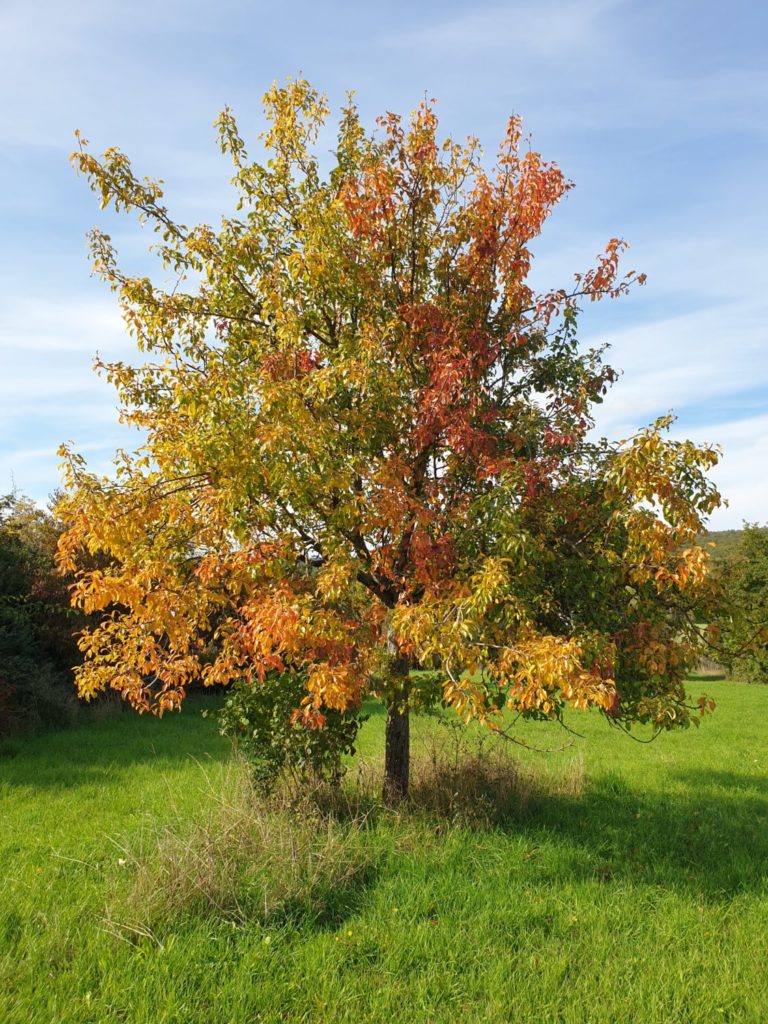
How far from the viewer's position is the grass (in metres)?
4.83

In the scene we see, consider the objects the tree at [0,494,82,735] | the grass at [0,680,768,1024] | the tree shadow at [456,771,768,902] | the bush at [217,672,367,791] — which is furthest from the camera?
the tree at [0,494,82,735]

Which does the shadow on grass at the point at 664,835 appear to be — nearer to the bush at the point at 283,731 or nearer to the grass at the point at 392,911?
the grass at the point at 392,911

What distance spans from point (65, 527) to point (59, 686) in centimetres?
469

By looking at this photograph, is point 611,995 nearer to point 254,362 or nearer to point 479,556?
point 479,556

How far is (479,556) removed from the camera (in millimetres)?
6434

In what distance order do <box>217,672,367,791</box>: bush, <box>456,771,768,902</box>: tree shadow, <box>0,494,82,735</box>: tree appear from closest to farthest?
<box>456,771,768,902</box>: tree shadow → <box>217,672,367,791</box>: bush → <box>0,494,82,735</box>: tree

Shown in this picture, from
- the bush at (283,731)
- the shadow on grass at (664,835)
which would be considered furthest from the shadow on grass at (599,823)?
the bush at (283,731)

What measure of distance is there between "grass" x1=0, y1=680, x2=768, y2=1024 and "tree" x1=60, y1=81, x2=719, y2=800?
1.38m

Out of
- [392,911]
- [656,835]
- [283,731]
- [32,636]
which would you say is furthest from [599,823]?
[32,636]

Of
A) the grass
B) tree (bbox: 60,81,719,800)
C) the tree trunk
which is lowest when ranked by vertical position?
the grass

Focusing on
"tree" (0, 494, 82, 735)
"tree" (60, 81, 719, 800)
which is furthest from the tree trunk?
"tree" (0, 494, 82, 735)

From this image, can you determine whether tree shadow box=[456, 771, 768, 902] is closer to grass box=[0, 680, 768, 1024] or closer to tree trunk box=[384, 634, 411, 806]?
grass box=[0, 680, 768, 1024]

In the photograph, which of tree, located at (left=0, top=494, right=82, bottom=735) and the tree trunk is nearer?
the tree trunk

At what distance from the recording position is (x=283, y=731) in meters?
8.08
